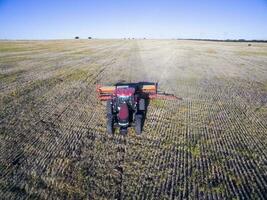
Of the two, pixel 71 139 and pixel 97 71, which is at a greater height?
pixel 71 139

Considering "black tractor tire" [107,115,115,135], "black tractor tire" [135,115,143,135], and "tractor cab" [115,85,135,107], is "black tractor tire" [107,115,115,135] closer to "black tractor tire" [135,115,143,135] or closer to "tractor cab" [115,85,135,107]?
"tractor cab" [115,85,135,107]

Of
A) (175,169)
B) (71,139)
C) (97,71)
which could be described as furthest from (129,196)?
(97,71)

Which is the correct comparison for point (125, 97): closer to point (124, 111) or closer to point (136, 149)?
point (124, 111)

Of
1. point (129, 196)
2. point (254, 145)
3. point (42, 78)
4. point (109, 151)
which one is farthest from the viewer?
point (42, 78)

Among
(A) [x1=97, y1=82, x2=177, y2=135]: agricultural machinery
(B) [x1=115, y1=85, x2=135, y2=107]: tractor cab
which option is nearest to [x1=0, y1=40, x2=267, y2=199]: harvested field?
(A) [x1=97, y1=82, x2=177, y2=135]: agricultural machinery

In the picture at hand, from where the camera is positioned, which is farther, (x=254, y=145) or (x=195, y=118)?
(x=195, y=118)

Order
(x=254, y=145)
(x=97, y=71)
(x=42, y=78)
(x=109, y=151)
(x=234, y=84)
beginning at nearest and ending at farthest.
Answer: (x=109, y=151)
(x=254, y=145)
(x=234, y=84)
(x=42, y=78)
(x=97, y=71)

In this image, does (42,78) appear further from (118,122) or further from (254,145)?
(254,145)

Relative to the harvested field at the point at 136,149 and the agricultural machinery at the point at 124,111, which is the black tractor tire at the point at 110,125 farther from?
the harvested field at the point at 136,149

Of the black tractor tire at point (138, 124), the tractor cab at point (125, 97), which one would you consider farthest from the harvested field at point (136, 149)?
the tractor cab at point (125, 97)

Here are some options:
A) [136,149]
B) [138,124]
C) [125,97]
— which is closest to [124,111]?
[138,124]
